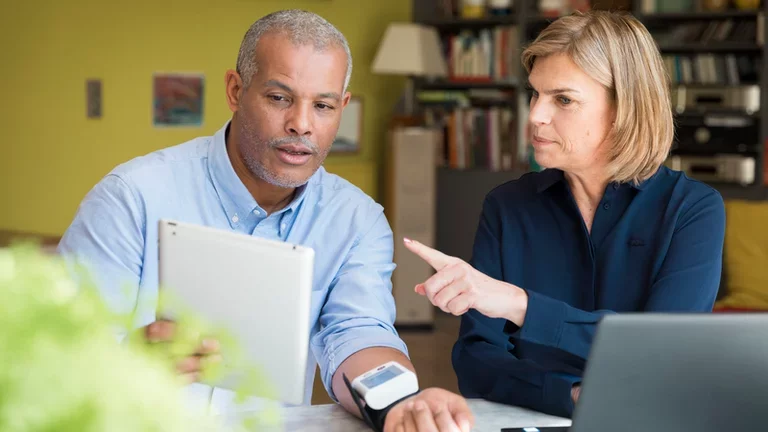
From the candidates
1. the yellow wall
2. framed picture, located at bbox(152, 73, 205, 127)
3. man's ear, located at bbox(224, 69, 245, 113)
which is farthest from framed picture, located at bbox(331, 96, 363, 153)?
man's ear, located at bbox(224, 69, 245, 113)

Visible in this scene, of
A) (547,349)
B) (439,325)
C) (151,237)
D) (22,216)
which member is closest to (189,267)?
(151,237)

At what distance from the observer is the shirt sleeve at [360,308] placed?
59.5 inches

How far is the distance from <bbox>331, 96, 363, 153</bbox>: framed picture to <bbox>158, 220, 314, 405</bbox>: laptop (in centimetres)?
464

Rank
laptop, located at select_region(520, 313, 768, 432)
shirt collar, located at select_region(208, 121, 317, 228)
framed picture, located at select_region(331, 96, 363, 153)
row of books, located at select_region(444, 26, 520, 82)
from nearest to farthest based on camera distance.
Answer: laptop, located at select_region(520, 313, 768, 432) → shirt collar, located at select_region(208, 121, 317, 228) → row of books, located at select_region(444, 26, 520, 82) → framed picture, located at select_region(331, 96, 363, 153)

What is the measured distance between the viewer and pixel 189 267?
3.65 feet

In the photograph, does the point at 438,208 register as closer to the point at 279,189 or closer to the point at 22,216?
the point at 22,216

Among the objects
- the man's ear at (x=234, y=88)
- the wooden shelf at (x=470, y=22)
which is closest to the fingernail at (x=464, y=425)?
the man's ear at (x=234, y=88)

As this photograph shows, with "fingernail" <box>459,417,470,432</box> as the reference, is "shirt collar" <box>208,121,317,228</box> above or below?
above

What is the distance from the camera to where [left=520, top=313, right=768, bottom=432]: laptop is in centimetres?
86

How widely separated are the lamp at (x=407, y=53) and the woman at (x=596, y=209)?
3.73m

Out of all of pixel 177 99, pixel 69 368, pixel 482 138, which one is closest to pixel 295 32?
pixel 69 368

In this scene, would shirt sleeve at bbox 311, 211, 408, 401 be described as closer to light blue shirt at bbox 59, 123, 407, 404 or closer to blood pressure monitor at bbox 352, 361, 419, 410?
light blue shirt at bbox 59, 123, 407, 404

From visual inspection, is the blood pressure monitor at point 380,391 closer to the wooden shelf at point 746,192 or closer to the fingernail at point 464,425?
the fingernail at point 464,425

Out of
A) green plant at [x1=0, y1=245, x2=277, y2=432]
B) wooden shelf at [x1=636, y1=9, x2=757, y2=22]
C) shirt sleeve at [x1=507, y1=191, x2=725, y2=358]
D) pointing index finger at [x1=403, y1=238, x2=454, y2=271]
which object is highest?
wooden shelf at [x1=636, y1=9, x2=757, y2=22]
